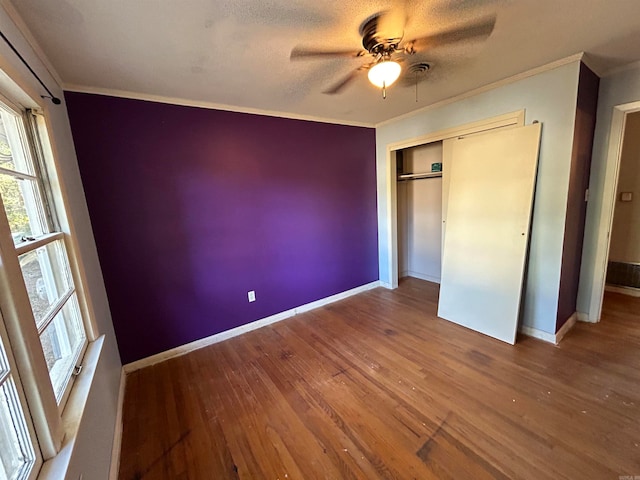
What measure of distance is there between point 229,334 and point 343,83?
2.71 meters

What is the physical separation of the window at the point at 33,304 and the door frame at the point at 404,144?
130 inches

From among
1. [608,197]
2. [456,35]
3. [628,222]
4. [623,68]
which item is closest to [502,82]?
[623,68]

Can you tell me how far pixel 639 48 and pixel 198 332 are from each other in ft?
14.2

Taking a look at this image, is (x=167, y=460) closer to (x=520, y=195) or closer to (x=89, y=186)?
(x=89, y=186)

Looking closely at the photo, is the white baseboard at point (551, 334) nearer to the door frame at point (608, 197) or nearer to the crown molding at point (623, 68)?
the door frame at point (608, 197)

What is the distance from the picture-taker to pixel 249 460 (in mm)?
1489

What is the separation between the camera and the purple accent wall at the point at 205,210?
7.10 feet

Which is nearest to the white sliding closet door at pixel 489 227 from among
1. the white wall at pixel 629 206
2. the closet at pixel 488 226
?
the closet at pixel 488 226

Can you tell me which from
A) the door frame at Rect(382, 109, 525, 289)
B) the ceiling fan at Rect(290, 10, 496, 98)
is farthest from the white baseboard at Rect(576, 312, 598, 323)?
the ceiling fan at Rect(290, 10, 496, 98)

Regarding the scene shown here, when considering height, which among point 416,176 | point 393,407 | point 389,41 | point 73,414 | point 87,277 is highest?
point 389,41

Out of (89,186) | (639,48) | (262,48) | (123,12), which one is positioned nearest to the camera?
(123,12)

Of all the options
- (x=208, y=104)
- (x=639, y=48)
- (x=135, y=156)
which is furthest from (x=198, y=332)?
(x=639, y=48)

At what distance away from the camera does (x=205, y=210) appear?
2.57 meters

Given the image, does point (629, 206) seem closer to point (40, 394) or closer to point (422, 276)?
point (422, 276)
